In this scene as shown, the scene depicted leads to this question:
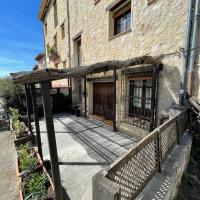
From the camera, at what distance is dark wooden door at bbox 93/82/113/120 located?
23.3 ft

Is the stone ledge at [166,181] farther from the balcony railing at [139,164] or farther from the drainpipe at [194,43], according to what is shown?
the drainpipe at [194,43]

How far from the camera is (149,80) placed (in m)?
4.82

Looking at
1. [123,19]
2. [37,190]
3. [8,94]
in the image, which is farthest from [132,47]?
[8,94]

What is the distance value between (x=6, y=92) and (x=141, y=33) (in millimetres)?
8695

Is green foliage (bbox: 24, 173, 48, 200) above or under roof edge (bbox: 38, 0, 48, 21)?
under

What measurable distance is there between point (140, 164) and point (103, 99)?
19.1 feet

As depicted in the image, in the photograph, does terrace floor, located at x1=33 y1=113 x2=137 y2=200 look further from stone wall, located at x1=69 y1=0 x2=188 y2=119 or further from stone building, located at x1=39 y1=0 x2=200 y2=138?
stone wall, located at x1=69 y1=0 x2=188 y2=119

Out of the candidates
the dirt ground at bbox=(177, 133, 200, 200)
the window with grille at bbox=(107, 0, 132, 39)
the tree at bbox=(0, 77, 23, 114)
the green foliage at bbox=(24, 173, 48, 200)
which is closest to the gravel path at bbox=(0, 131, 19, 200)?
the green foliage at bbox=(24, 173, 48, 200)

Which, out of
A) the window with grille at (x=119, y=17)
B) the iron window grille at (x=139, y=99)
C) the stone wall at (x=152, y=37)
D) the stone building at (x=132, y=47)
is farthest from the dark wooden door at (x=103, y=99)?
the window with grille at (x=119, y=17)

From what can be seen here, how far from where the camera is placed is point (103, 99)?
7.67m

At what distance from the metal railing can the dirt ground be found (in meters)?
1.01

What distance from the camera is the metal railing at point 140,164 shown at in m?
1.54

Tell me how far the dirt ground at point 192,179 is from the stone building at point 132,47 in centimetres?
112

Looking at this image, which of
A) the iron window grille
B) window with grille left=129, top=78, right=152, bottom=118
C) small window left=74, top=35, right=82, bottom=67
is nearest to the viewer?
the iron window grille
